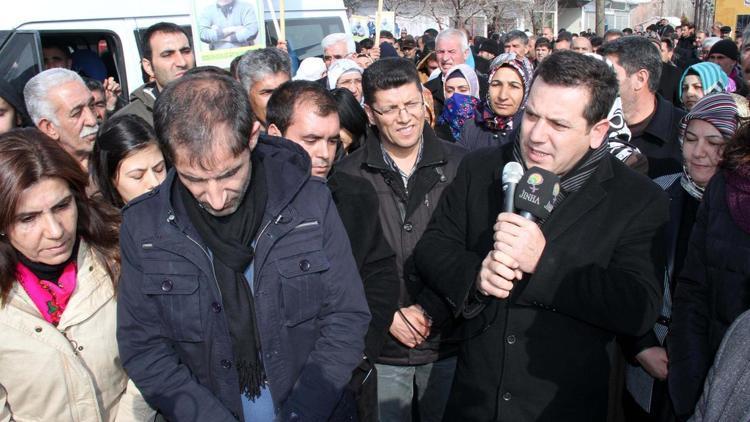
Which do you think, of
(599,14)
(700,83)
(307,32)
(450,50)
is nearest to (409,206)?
(700,83)

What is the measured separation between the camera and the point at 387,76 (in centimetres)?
336

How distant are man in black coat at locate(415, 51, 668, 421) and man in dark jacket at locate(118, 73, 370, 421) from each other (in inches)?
21.6

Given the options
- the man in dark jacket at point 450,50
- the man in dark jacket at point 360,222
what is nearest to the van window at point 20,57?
the man in dark jacket at point 360,222

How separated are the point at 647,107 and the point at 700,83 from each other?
3.45 ft

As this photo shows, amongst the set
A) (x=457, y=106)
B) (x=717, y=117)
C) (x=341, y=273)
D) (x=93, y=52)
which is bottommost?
(x=341, y=273)

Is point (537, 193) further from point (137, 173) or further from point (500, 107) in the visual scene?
point (500, 107)

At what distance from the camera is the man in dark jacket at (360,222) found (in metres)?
2.72

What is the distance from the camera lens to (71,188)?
8.20 feet

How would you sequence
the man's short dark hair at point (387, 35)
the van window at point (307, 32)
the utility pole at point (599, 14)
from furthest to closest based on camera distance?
the utility pole at point (599, 14) → the man's short dark hair at point (387, 35) → the van window at point (307, 32)

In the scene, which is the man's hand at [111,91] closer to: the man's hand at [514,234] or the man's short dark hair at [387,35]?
the man's hand at [514,234]

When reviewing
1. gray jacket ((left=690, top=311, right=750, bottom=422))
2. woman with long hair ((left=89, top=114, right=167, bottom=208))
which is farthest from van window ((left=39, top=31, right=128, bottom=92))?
gray jacket ((left=690, top=311, right=750, bottom=422))

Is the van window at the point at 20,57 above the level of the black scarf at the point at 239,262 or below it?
above

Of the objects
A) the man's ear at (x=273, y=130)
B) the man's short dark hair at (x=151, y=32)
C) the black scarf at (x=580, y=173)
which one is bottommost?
the black scarf at (x=580, y=173)

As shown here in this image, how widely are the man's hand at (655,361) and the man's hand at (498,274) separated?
917 millimetres
